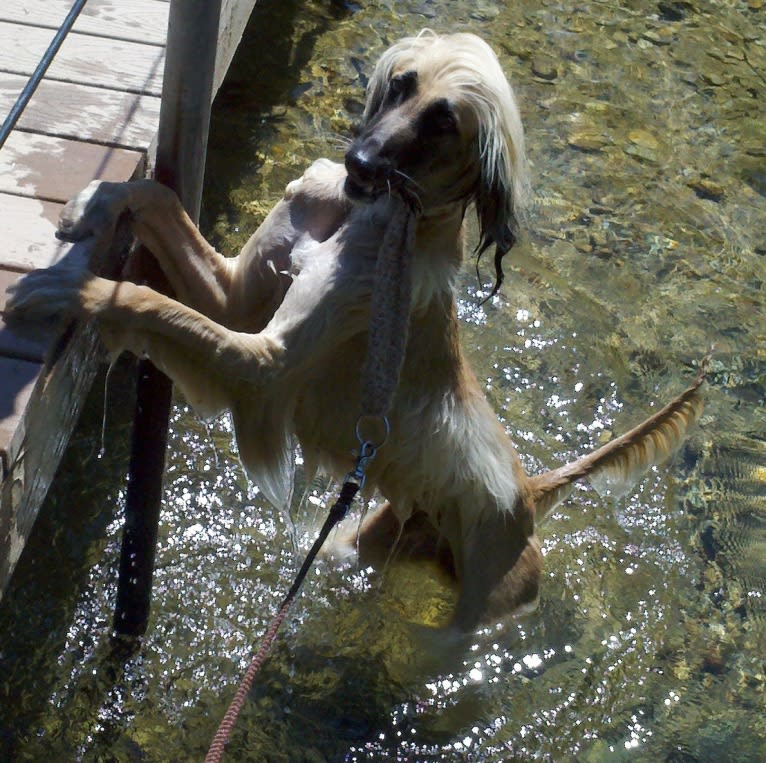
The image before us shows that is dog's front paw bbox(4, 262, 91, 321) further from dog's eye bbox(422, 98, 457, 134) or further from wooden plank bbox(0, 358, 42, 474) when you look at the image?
dog's eye bbox(422, 98, 457, 134)

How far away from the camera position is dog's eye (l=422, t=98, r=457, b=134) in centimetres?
341

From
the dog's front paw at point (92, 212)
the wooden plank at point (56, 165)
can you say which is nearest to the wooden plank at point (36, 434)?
the dog's front paw at point (92, 212)

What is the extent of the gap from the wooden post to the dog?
152mm

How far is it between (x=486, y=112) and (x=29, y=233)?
153 centimetres

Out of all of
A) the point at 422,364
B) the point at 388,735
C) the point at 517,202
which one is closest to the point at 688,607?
the point at 388,735

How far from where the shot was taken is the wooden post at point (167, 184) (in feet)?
10.2

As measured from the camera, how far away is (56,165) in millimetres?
3887

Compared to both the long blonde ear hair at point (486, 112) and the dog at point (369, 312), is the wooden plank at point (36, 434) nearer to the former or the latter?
the dog at point (369, 312)

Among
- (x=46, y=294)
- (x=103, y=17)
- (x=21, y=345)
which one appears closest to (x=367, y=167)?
(x=46, y=294)

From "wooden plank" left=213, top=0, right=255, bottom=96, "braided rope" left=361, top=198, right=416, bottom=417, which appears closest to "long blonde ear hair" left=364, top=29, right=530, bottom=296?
"braided rope" left=361, top=198, right=416, bottom=417

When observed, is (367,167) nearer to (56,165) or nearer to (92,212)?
(92,212)

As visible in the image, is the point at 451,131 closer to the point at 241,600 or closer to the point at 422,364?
the point at 422,364

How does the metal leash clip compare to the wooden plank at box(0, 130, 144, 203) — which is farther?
the wooden plank at box(0, 130, 144, 203)

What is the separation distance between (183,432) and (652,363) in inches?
107
